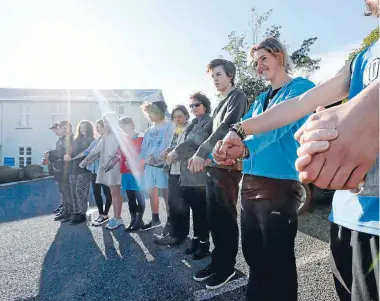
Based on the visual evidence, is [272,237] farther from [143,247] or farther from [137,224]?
[137,224]

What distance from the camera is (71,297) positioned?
9.14 ft

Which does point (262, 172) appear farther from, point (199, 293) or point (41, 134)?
point (41, 134)

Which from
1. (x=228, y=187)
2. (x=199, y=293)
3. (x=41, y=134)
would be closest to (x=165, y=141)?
(x=228, y=187)

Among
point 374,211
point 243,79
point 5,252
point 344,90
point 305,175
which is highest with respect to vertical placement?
point 243,79

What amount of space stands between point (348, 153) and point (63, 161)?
6051mm

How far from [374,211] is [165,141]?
3.93 m

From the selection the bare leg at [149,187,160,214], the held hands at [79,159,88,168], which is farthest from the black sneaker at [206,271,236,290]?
the held hands at [79,159,88,168]

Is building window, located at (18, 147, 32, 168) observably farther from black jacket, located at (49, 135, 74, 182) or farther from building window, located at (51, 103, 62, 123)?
black jacket, located at (49, 135, 74, 182)

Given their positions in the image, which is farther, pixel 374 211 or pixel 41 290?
pixel 41 290

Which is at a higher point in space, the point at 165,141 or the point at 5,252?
the point at 165,141

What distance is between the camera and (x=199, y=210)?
3.72 metres

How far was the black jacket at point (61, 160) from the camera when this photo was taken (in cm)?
592

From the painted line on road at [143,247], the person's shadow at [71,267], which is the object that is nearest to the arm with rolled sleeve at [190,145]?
the painted line on road at [143,247]

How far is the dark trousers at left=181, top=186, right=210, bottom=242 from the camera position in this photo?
3682 mm
